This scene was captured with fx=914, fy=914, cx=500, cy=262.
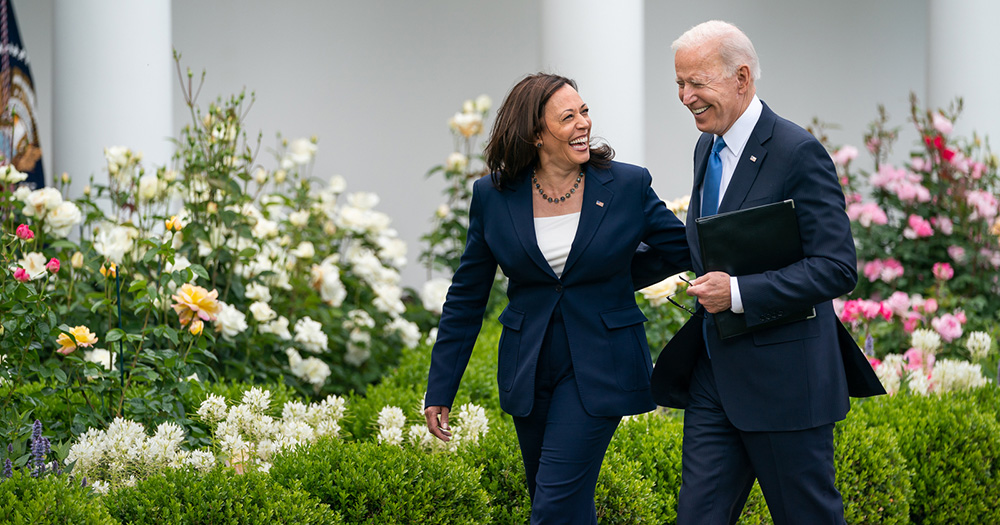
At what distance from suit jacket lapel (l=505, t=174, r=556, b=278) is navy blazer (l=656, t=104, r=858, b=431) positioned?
1.44 ft

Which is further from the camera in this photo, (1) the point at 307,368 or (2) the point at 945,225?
(2) the point at 945,225

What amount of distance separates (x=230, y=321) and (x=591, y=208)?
1949 millimetres

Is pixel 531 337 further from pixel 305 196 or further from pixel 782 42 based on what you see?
pixel 782 42

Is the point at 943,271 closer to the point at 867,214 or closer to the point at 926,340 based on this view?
the point at 867,214

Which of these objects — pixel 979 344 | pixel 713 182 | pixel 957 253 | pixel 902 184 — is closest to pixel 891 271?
pixel 957 253

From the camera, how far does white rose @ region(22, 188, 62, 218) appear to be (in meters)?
3.81

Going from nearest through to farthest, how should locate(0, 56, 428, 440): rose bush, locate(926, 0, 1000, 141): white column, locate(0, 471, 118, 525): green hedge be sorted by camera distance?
locate(0, 471, 118, 525): green hedge → locate(0, 56, 428, 440): rose bush → locate(926, 0, 1000, 141): white column

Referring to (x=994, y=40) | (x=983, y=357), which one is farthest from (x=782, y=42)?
(x=983, y=357)

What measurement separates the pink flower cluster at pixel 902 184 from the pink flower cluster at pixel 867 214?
0.51ft

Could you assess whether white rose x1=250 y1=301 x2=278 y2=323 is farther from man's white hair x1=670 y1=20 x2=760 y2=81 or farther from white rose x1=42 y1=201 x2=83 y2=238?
man's white hair x1=670 y1=20 x2=760 y2=81

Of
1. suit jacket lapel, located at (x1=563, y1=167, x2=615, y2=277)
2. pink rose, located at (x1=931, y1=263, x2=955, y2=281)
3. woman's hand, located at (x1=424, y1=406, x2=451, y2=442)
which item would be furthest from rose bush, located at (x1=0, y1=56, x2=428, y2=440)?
pink rose, located at (x1=931, y1=263, x2=955, y2=281)

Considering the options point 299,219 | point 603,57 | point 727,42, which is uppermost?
point 603,57

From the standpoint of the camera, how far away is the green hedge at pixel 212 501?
7.94 feet

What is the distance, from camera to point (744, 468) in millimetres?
2461
